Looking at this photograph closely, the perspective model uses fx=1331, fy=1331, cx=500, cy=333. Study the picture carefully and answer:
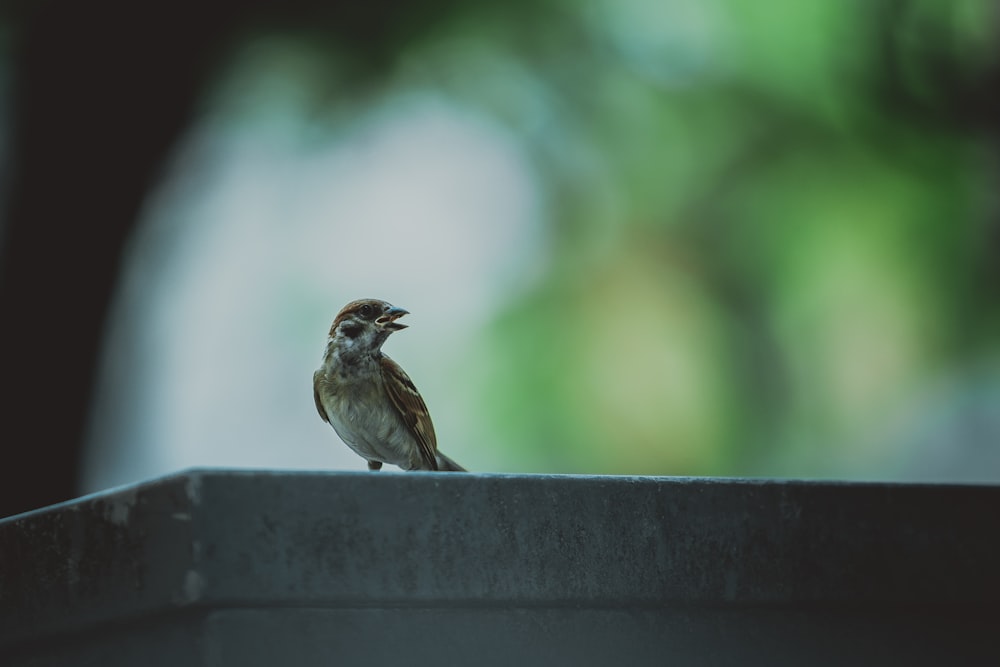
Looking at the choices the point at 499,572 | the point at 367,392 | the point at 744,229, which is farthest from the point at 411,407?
the point at 744,229

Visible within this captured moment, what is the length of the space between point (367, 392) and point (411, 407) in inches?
5.6

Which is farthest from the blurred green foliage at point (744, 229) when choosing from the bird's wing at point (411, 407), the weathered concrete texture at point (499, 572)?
the weathered concrete texture at point (499, 572)

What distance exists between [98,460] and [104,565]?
17.9 feet

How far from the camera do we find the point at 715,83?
10469 millimetres

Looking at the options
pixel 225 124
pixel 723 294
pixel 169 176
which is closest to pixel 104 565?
pixel 169 176

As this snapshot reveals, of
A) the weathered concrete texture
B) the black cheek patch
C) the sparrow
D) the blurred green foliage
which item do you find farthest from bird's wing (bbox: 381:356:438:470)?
the blurred green foliage

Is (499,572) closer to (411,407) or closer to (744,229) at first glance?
(411,407)

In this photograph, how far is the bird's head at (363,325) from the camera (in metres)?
3.89

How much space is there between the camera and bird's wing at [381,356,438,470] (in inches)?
154

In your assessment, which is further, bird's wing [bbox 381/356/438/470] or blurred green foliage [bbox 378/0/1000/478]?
blurred green foliage [bbox 378/0/1000/478]

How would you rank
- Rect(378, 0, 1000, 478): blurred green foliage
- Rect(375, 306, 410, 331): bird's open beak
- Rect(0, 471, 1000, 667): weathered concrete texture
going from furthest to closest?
Rect(378, 0, 1000, 478): blurred green foliage → Rect(375, 306, 410, 331): bird's open beak → Rect(0, 471, 1000, 667): weathered concrete texture

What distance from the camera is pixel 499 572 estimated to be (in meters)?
1.94

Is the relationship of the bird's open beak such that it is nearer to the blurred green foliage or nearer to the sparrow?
the sparrow

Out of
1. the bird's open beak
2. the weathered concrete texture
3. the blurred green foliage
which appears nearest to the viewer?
the weathered concrete texture
